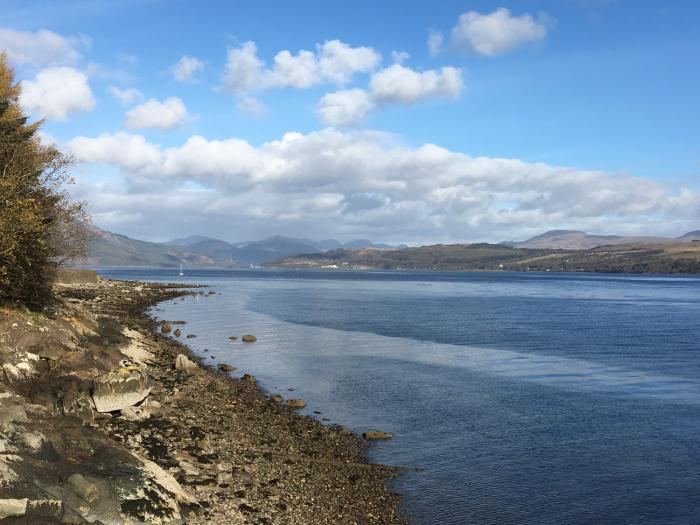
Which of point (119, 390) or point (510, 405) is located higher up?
point (119, 390)

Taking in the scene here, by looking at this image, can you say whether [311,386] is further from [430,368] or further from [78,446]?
[78,446]

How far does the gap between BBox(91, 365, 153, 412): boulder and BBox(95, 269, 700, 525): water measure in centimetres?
1248

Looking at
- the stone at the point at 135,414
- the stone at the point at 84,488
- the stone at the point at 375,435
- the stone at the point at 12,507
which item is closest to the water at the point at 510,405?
the stone at the point at 375,435

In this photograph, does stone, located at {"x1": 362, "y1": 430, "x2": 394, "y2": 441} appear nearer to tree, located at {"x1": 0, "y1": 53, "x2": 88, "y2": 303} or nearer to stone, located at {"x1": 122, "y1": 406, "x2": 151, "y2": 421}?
stone, located at {"x1": 122, "y1": 406, "x2": 151, "y2": 421}

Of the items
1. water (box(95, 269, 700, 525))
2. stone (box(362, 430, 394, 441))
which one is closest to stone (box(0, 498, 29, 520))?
water (box(95, 269, 700, 525))

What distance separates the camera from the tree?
101ft

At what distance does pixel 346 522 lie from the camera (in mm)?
20500

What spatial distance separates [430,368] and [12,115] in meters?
47.2

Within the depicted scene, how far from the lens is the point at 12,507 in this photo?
15.4 meters

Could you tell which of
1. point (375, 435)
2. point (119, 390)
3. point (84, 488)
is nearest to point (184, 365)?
point (119, 390)

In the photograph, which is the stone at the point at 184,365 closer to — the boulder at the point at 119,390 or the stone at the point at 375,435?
the boulder at the point at 119,390

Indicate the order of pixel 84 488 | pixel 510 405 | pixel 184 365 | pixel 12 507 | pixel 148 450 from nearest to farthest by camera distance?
pixel 12 507
pixel 84 488
pixel 148 450
pixel 510 405
pixel 184 365

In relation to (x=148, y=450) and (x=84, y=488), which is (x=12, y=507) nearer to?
(x=84, y=488)

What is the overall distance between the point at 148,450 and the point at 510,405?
25496 millimetres
